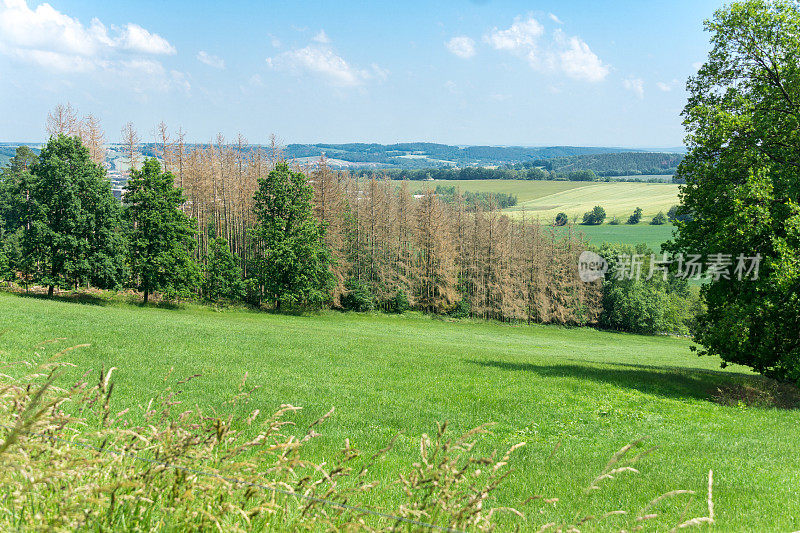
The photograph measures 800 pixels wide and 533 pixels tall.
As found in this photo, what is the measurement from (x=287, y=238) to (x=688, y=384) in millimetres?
40453

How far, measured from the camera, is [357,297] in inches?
2357

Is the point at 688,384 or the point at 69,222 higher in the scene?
the point at 69,222

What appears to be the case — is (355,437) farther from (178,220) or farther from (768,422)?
(178,220)

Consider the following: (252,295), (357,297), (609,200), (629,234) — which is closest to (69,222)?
(252,295)

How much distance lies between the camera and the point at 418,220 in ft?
217

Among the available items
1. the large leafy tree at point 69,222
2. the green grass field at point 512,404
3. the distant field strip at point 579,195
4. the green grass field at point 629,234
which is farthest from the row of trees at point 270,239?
the distant field strip at point 579,195

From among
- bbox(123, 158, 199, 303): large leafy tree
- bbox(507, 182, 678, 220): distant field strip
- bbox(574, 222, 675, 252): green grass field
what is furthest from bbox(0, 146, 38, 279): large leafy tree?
bbox(507, 182, 678, 220): distant field strip

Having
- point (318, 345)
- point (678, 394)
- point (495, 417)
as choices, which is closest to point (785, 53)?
point (678, 394)

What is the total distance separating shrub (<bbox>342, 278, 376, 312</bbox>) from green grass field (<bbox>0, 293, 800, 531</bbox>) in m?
33.6

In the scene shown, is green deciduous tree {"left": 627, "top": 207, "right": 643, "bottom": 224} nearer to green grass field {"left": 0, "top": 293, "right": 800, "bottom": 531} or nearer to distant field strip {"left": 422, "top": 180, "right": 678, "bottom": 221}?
distant field strip {"left": 422, "top": 180, "right": 678, "bottom": 221}

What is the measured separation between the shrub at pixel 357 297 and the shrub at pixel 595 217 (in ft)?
281

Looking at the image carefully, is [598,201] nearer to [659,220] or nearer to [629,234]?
[659,220]

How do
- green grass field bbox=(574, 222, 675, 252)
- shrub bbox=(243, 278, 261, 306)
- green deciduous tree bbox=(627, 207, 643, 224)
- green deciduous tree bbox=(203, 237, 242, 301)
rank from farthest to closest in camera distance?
green deciduous tree bbox=(627, 207, 643, 224) < green grass field bbox=(574, 222, 675, 252) < shrub bbox=(243, 278, 261, 306) < green deciduous tree bbox=(203, 237, 242, 301)

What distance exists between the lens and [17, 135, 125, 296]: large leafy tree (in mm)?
39938
